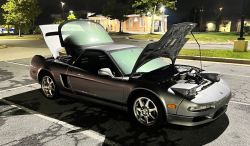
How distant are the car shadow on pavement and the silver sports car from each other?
9.0 inches

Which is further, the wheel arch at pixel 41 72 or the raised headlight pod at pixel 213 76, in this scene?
the wheel arch at pixel 41 72

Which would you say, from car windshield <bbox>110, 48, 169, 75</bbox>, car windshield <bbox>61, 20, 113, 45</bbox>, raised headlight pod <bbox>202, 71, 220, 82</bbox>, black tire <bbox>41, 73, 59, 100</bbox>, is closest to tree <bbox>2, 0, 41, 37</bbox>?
car windshield <bbox>61, 20, 113, 45</bbox>

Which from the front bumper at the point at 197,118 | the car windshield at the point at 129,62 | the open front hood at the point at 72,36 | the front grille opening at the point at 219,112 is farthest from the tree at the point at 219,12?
the front bumper at the point at 197,118

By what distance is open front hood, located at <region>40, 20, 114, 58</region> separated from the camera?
17.8 feet

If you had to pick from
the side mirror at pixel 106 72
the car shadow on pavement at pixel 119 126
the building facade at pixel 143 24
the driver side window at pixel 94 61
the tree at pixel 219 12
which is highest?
the tree at pixel 219 12

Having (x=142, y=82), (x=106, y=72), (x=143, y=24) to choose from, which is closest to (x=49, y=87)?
(x=106, y=72)

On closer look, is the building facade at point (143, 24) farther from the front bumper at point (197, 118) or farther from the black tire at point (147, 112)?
the front bumper at point (197, 118)

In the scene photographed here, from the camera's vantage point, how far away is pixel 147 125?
3.62 metres

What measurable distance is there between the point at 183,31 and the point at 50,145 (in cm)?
301

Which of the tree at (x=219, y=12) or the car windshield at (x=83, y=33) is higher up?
the tree at (x=219, y=12)

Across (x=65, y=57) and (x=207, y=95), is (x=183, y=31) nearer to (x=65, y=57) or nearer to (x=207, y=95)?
(x=207, y=95)

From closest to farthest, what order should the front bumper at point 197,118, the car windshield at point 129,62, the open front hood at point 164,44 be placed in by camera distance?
the front bumper at point 197,118 → the open front hood at point 164,44 → the car windshield at point 129,62

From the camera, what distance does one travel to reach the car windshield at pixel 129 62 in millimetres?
4129

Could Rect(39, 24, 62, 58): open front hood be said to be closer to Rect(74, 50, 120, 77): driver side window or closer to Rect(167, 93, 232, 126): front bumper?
Rect(74, 50, 120, 77): driver side window
